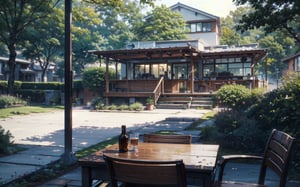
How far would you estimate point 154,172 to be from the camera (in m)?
1.88

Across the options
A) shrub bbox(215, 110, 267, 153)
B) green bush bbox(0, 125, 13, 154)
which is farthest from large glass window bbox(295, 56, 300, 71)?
green bush bbox(0, 125, 13, 154)

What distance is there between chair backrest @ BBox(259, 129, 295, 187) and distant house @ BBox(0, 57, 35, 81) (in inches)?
1438

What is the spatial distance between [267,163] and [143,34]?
108ft

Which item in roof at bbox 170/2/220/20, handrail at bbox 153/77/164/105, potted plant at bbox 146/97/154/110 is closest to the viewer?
potted plant at bbox 146/97/154/110

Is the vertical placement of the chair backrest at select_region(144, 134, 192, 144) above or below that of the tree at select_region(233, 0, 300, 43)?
below

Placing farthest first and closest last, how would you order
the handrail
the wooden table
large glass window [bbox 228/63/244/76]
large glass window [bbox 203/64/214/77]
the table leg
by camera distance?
large glass window [bbox 203/64/214/77] < large glass window [bbox 228/63/244/76] < the handrail < the table leg < the wooden table

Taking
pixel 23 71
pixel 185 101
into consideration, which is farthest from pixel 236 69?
pixel 23 71

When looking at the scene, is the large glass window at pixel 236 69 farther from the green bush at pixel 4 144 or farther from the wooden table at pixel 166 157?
the wooden table at pixel 166 157

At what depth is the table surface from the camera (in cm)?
228

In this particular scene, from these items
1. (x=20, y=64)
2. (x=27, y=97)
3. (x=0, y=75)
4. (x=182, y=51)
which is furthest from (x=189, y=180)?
(x=20, y=64)

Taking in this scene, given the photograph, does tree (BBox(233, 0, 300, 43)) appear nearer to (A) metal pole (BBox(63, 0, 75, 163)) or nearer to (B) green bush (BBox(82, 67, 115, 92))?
(A) metal pole (BBox(63, 0, 75, 163))

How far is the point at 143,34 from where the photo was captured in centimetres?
3475

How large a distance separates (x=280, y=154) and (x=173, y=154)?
915mm

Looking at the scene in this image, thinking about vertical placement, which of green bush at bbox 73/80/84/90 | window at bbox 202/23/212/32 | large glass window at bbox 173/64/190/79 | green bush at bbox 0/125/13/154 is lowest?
green bush at bbox 0/125/13/154
